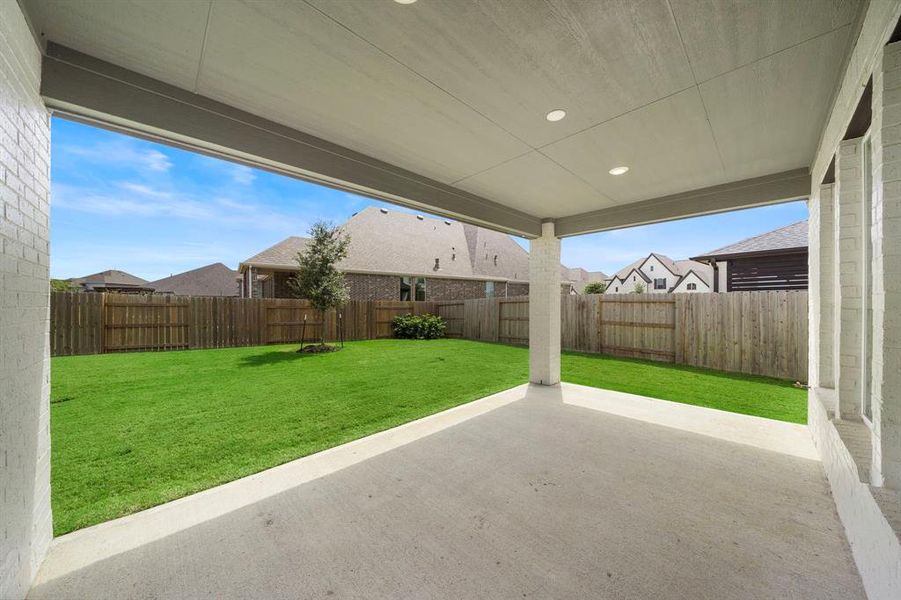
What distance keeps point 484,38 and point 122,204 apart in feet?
75.2

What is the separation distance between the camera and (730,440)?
3355mm

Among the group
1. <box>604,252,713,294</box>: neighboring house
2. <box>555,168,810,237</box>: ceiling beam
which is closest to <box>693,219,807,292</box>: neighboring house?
<box>555,168,810,237</box>: ceiling beam

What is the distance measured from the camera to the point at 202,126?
2.28 metres

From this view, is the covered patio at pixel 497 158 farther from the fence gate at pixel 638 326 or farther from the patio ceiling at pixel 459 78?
the fence gate at pixel 638 326

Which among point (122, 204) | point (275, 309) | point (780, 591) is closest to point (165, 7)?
point (780, 591)

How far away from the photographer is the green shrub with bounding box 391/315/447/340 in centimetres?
1274

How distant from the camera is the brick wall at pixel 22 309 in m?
1.36

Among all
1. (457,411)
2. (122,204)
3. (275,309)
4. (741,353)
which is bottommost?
(457,411)

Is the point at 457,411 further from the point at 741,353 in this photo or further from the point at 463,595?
the point at 741,353

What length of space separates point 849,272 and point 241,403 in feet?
20.3

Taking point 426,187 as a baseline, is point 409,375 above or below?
below

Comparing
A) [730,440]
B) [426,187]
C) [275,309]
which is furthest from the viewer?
[275,309]

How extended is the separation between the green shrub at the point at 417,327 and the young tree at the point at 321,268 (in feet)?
10.8

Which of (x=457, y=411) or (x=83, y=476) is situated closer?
(x=83, y=476)
